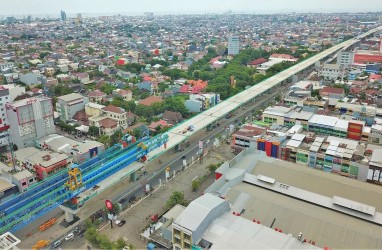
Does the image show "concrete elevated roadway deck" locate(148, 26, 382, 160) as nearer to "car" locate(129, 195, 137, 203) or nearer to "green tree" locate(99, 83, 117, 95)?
"car" locate(129, 195, 137, 203)

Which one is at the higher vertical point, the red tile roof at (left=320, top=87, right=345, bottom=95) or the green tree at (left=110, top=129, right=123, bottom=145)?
the red tile roof at (left=320, top=87, right=345, bottom=95)

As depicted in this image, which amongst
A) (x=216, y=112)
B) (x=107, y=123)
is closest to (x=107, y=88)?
(x=107, y=123)

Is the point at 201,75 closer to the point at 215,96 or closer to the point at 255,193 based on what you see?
the point at 215,96

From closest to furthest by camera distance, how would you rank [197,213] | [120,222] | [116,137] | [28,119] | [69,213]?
[197,213] < [120,222] < [69,213] < [28,119] < [116,137]

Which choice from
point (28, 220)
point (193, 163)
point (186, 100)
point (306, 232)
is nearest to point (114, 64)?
point (186, 100)

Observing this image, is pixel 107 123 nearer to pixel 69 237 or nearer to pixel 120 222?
pixel 120 222

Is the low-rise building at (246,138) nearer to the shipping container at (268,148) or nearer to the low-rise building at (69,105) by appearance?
the shipping container at (268,148)

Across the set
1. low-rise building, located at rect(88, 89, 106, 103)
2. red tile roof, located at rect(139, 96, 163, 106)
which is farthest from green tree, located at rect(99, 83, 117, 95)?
red tile roof, located at rect(139, 96, 163, 106)
